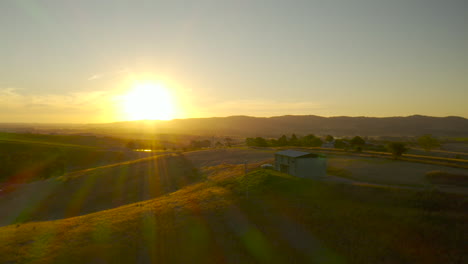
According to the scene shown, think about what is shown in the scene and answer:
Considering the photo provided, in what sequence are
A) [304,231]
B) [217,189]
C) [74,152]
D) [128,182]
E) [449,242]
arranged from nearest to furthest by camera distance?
[449,242], [304,231], [217,189], [128,182], [74,152]

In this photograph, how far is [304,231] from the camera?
18234 mm

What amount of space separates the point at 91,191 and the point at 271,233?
3605 centimetres

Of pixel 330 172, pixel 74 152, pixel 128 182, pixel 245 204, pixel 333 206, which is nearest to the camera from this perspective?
pixel 333 206

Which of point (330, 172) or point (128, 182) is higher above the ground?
point (330, 172)

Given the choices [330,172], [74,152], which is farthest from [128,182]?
[74,152]

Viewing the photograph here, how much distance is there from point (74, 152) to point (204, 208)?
71.4m

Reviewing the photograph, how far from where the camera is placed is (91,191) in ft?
141

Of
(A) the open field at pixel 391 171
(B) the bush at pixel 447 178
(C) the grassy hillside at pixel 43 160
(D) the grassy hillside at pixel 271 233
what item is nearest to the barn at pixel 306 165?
(A) the open field at pixel 391 171

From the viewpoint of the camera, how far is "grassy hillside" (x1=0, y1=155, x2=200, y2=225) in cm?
3631

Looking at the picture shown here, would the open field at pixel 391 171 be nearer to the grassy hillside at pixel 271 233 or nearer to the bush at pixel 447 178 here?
the bush at pixel 447 178

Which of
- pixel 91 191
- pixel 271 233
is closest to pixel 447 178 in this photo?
pixel 271 233

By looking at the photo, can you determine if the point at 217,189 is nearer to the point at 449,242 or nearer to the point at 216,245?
the point at 216,245

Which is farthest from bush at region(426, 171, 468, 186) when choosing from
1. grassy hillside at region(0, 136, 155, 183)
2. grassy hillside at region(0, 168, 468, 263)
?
grassy hillside at region(0, 136, 155, 183)

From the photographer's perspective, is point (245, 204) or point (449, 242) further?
point (245, 204)
